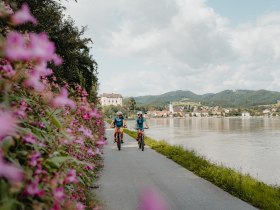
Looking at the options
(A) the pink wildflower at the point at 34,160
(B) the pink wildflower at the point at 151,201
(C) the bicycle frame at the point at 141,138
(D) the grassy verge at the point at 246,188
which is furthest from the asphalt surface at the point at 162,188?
(C) the bicycle frame at the point at 141,138

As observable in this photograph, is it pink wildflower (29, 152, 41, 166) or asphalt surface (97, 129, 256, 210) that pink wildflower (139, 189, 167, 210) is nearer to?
pink wildflower (29, 152, 41, 166)

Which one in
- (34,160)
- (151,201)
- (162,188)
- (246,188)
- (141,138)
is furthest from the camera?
(141,138)

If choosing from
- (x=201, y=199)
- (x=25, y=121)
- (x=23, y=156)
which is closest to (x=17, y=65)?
(x=23, y=156)

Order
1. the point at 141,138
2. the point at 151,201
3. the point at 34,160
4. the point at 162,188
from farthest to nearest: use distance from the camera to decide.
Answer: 1. the point at 141,138
2. the point at 162,188
3. the point at 34,160
4. the point at 151,201

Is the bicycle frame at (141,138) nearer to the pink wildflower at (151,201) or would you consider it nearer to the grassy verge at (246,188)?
the grassy verge at (246,188)

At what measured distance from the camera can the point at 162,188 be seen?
29.5 ft

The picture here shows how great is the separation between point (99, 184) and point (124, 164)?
3.84 meters

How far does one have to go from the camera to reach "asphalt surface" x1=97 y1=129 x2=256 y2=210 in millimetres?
7441

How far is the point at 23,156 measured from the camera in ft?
7.51

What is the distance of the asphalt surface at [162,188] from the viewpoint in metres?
7.44

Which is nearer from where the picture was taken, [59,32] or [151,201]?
[151,201]

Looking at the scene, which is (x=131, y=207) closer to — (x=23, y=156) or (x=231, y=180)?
(x=231, y=180)

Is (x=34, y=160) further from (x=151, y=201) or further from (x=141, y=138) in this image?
(x=141, y=138)

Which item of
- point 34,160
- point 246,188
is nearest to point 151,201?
point 34,160
